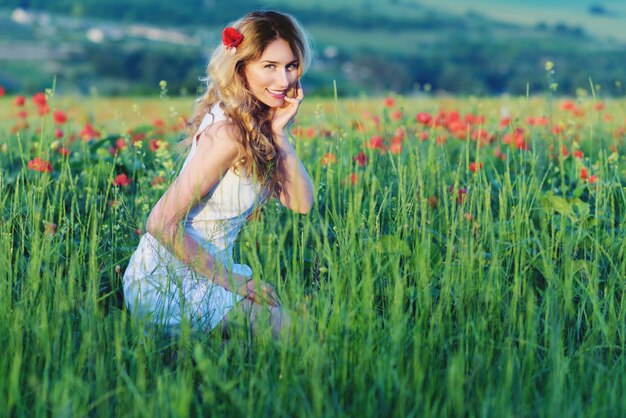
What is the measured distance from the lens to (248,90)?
300 centimetres

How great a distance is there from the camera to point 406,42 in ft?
220

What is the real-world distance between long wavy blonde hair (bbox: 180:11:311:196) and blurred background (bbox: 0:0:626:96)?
35623 mm

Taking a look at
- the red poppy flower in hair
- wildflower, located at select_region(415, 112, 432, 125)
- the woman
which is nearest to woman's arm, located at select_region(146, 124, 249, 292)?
the woman

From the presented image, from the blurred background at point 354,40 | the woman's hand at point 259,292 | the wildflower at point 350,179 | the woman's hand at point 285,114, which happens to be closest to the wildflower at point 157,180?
the wildflower at point 350,179

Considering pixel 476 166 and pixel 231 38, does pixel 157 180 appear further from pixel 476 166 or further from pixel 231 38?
pixel 476 166

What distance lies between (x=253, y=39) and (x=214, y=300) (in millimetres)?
900

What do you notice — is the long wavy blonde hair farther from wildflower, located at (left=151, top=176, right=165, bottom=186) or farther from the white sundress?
Answer: wildflower, located at (left=151, top=176, right=165, bottom=186)

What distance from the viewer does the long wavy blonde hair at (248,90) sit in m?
2.86

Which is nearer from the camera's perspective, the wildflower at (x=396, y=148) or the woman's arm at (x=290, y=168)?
the woman's arm at (x=290, y=168)

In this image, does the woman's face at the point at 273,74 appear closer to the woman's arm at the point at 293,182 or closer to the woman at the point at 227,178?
the woman at the point at 227,178

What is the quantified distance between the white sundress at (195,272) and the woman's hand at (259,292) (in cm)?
5

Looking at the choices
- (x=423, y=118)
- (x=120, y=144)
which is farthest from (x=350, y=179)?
(x=120, y=144)

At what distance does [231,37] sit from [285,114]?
313mm

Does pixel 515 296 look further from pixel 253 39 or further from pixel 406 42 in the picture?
pixel 406 42
